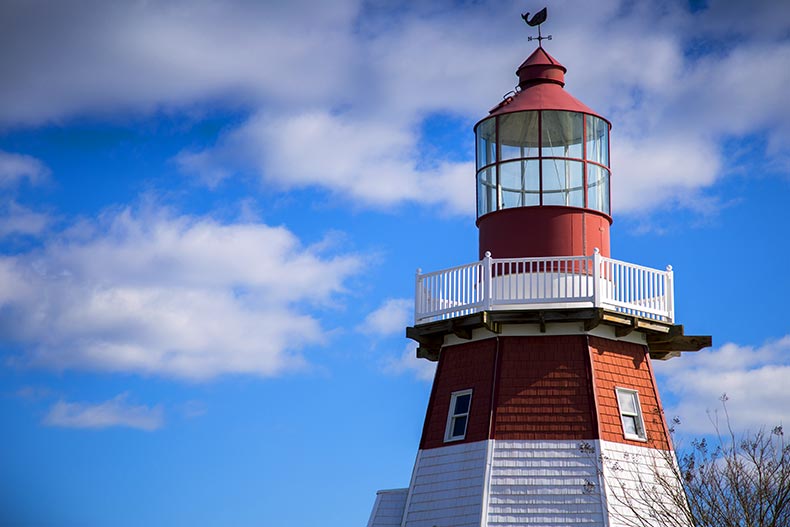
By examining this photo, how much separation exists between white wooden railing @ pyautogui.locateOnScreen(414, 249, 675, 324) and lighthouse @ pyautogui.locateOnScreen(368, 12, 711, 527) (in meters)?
0.03

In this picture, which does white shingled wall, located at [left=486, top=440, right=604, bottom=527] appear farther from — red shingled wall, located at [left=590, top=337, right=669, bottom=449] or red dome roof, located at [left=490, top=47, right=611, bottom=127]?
red dome roof, located at [left=490, top=47, right=611, bottom=127]

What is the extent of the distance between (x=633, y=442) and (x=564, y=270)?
3.63 metres

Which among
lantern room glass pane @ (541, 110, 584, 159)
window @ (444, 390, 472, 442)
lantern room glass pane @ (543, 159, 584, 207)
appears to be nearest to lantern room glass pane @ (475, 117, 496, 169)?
lantern room glass pane @ (541, 110, 584, 159)

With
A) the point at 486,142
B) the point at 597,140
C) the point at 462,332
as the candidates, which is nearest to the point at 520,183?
the point at 486,142

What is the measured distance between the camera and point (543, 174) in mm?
29391

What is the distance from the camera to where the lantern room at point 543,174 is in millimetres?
28875

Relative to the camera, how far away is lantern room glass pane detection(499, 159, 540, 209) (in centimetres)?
2928

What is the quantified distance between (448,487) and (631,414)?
3.92 metres

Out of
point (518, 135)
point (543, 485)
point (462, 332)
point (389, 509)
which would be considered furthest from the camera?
point (518, 135)

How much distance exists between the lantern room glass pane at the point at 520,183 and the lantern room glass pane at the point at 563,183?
0.19 m

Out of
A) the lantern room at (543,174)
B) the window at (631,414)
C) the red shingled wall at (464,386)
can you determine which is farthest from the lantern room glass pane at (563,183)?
the window at (631,414)

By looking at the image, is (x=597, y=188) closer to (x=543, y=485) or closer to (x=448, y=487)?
(x=543, y=485)

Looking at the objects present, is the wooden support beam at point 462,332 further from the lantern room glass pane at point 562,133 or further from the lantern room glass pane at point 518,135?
the lantern room glass pane at point 562,133

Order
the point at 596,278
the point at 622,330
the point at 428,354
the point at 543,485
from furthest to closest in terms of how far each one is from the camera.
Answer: the point at 428,354 → the point at 622,330 → the point at 596,278 → the point at 543,485
